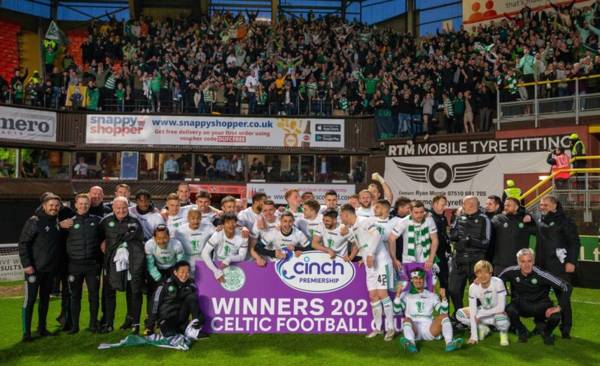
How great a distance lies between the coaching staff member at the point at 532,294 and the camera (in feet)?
28.7

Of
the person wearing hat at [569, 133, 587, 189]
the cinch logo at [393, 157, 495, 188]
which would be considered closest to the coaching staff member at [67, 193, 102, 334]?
the person wearing hat at [569, 133, 587, 189]

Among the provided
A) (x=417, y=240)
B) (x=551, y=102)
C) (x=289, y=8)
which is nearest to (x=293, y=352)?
(x=417, y=240)

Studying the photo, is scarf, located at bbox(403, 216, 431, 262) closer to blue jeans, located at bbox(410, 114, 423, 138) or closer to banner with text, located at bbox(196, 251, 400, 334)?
banner with text, located at bbox(196, 251, 400, 334)

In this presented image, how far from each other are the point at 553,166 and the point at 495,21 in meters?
16.8

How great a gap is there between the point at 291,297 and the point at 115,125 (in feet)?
59.1

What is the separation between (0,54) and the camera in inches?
1169

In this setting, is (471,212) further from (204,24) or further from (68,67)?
Answer: (204,24)

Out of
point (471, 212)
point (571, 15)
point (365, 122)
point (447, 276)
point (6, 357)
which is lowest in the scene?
point (6, 357)

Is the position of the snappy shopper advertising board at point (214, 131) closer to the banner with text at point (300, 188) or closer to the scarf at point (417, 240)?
the banner with text at point (300, 188)

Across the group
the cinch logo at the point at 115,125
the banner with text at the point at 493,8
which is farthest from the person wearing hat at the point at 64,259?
the banner with text at the point at 493,8

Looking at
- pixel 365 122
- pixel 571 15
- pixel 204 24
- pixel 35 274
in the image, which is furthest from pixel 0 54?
pixel 571 15

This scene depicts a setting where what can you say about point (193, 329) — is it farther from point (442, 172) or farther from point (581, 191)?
point (442, 172)

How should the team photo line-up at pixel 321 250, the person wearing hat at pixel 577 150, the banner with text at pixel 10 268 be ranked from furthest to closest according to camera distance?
the person wearing hat at pixel 577 150, the banner with text at pixel 10 268, the team photo line-up at pixel 321 250

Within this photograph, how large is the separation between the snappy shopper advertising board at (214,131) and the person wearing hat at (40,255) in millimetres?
16069
